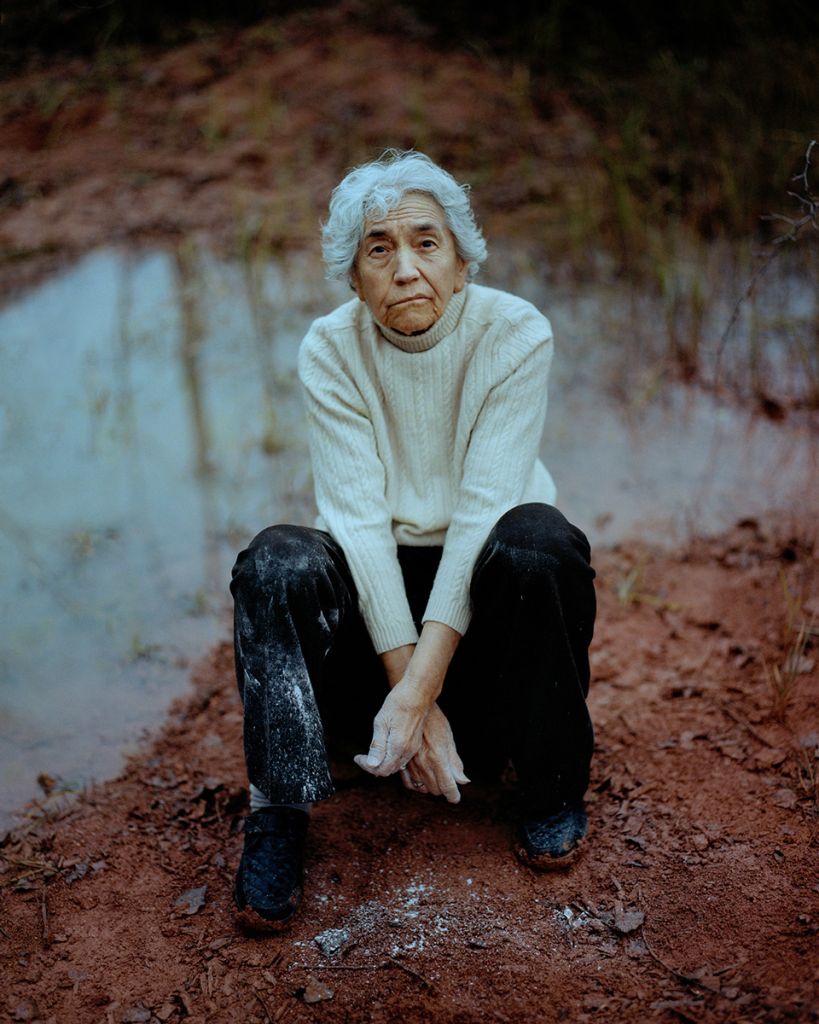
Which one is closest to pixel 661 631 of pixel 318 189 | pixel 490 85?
pixel 318 189

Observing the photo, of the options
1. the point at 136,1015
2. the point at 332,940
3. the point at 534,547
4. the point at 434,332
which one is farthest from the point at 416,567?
the point at 136,1015

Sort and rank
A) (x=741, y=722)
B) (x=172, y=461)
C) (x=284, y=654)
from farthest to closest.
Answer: (x=172, y=461), (x=741, y=722), (x=284, y=654)

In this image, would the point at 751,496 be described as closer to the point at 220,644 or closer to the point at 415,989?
the point at 220,644

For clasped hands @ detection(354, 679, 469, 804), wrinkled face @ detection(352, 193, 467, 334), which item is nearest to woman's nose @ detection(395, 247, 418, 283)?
wrinkled face @ detection(352, 193, 467, 334)

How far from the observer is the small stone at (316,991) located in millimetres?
1875

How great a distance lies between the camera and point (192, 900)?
2150mm

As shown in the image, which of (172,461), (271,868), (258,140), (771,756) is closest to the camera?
(271,868)

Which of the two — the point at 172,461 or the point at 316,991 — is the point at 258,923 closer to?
the point at 316,991

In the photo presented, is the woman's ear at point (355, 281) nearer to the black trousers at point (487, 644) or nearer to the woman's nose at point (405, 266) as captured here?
the woman's nose at point (405, 266)

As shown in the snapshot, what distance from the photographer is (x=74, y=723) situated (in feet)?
9.29

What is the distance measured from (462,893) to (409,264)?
1366 millimetres

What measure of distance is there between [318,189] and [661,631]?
3503mm

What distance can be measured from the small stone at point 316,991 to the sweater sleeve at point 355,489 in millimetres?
668

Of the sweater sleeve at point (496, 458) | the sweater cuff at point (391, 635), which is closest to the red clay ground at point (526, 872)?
the sweater cuff at point (391, 635)
